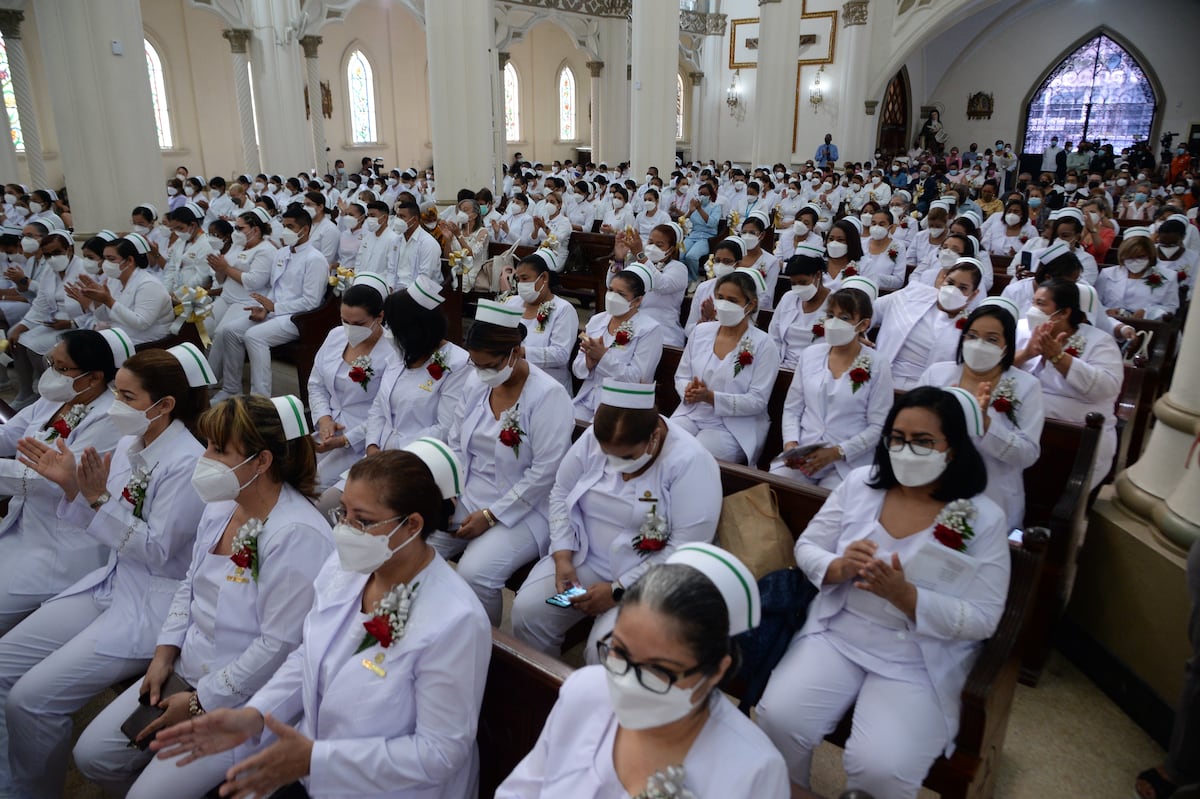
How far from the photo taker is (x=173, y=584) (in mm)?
3342

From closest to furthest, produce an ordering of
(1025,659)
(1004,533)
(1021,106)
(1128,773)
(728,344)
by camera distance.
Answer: (1004,533) < (1128,773) < (1025,659) < (728,344) < (1021,106)

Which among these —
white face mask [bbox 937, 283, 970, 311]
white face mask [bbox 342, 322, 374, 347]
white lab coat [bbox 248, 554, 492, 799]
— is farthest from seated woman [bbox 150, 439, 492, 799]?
white face mask [bbox 937, 283, 970, 311]

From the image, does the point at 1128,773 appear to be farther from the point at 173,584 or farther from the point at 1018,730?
the point at 173,584

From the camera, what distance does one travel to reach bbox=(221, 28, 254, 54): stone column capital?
19203mm

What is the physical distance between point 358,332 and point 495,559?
2022 millimetres

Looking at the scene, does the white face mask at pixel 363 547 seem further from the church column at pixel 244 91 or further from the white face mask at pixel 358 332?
the church column at pixel 244 91

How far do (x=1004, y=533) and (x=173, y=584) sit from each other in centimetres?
326

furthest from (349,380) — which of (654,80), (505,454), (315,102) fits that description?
(315,102)

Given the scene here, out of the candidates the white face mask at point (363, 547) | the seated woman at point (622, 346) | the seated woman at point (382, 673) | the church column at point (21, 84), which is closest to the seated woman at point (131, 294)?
the seated woman at point (622, 346)

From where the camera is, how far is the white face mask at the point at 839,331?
14.6 ft

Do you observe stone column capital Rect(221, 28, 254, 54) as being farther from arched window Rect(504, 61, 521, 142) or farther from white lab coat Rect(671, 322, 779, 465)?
white lab coat Rect(671, 322, 779, 465)

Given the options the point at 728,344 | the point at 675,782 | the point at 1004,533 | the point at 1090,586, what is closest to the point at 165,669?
the point at 675,782

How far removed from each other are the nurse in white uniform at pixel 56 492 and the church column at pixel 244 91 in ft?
58.8

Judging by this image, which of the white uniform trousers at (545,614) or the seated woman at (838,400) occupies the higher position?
the seated woman at (838,400)
